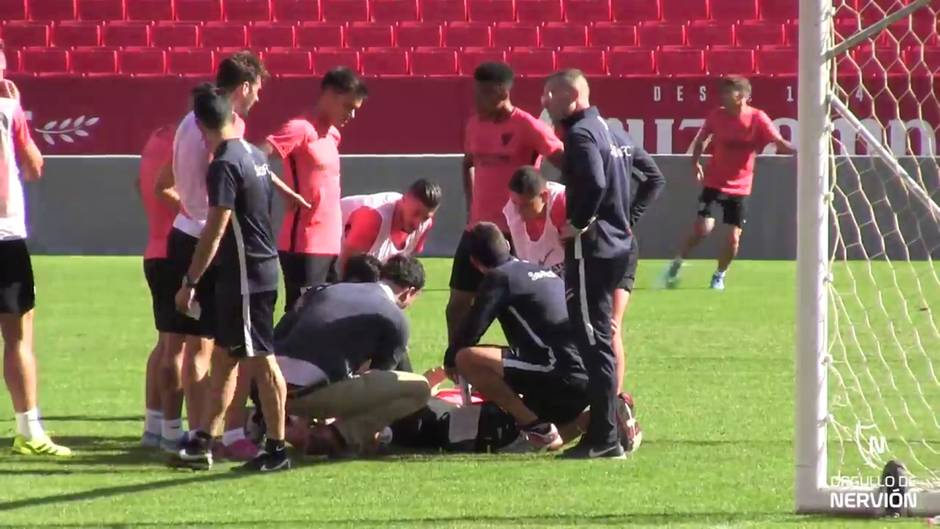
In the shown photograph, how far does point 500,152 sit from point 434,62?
1435 centimetres

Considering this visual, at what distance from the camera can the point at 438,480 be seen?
8352 millimetres

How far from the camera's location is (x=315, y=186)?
10.5m

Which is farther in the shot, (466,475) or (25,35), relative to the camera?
(25,35)

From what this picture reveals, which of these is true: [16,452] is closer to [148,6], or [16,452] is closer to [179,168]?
[179,168]

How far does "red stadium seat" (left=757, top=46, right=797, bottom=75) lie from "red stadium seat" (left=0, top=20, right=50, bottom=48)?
993cm

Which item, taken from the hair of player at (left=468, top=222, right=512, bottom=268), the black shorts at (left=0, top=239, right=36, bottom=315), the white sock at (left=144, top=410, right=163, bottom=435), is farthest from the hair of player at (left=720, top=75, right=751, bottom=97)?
the black shorts at (left=0, top=239, right=36, bottom=315)

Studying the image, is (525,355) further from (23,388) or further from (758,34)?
(758,34)

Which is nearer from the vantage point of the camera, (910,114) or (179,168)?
(179,168)

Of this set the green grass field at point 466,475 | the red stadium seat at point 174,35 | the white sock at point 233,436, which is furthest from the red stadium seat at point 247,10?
the white sock at point 233,436

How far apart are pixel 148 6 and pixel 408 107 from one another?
4699 millimetres

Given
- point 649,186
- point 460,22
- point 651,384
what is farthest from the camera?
point 460,22

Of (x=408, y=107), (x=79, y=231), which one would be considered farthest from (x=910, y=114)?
(x=79, y=231)

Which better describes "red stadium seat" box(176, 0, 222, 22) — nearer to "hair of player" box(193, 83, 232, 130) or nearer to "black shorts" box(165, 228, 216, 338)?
"black shorts" box(165, 228, 216, 338)

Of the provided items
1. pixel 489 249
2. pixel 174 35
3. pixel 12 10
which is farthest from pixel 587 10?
pixel 489 249
